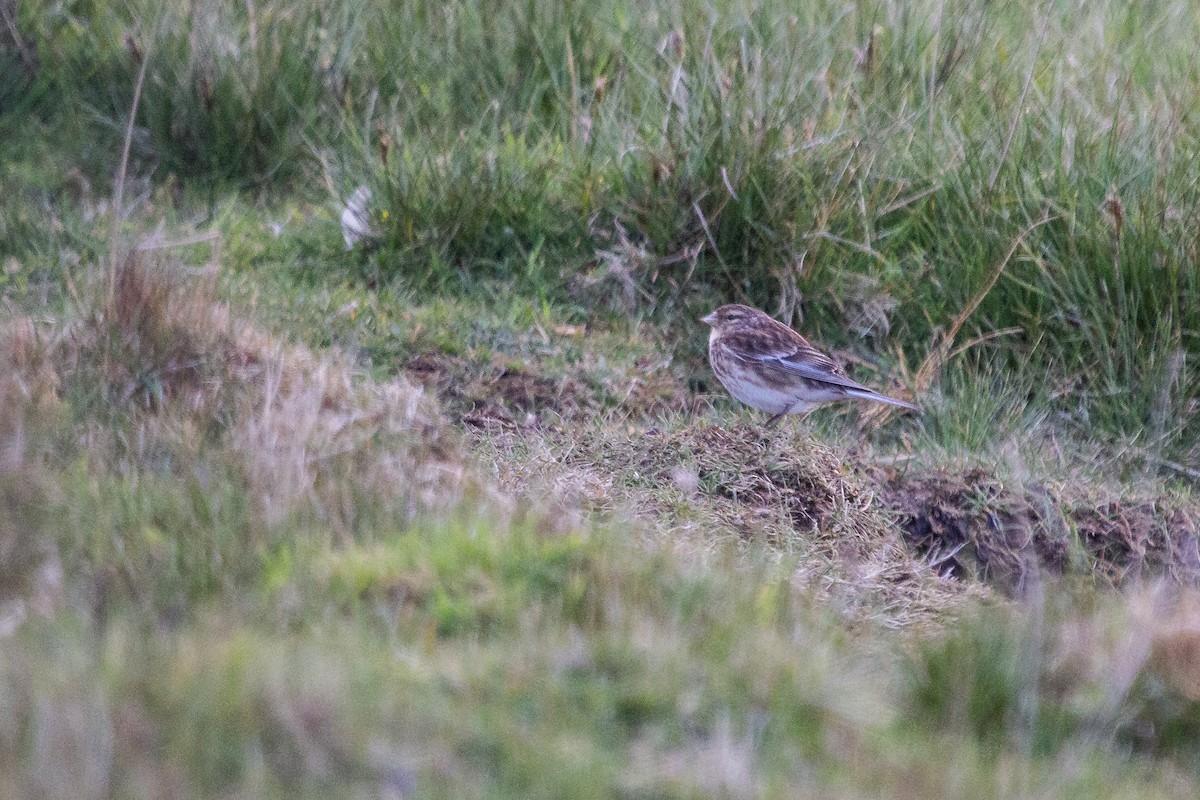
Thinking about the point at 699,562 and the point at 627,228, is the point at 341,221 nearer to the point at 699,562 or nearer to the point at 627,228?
the point at 627,228

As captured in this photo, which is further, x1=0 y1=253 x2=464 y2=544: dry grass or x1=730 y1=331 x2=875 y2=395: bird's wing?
x1=730 y1=331 x2=875 y2=395: bird's wing

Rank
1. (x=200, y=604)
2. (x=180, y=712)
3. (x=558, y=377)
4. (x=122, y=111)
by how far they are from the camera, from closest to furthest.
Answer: (x=180, y=712)
(x=200, y=604)
(x=558, y=377)
(x=122, y=111)

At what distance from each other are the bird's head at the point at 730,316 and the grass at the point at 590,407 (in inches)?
13.0

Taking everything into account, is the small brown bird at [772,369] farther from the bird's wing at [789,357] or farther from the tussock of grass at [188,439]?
the tussock of grass at [188,439]

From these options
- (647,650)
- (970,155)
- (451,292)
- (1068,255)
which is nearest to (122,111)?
(451,292)

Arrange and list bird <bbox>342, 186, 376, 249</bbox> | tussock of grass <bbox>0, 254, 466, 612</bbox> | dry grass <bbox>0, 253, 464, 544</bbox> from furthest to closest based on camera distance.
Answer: bird <bbox>342, 186, 376, 249</bbox>
dry grass <bbox>0, 253, 464, 544</bbox>
tussock of grass <bbox>0, 254, 466, 612</bbox>

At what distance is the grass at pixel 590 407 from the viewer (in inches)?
101

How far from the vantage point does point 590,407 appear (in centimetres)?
569

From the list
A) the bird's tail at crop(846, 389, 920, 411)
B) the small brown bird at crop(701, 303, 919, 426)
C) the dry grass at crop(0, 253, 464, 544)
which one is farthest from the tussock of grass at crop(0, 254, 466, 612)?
the bird's tail at crop(846, 389, 920, 411)

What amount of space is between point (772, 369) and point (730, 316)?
525 mm

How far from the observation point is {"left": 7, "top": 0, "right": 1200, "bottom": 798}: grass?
257cm

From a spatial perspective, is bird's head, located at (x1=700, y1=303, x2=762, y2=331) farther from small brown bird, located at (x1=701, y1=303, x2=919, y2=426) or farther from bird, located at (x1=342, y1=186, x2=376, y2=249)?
bird, located at (x1=342, y1=186, x2=376, y2=249)

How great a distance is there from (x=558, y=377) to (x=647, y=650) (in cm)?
316

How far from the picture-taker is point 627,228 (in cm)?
678
